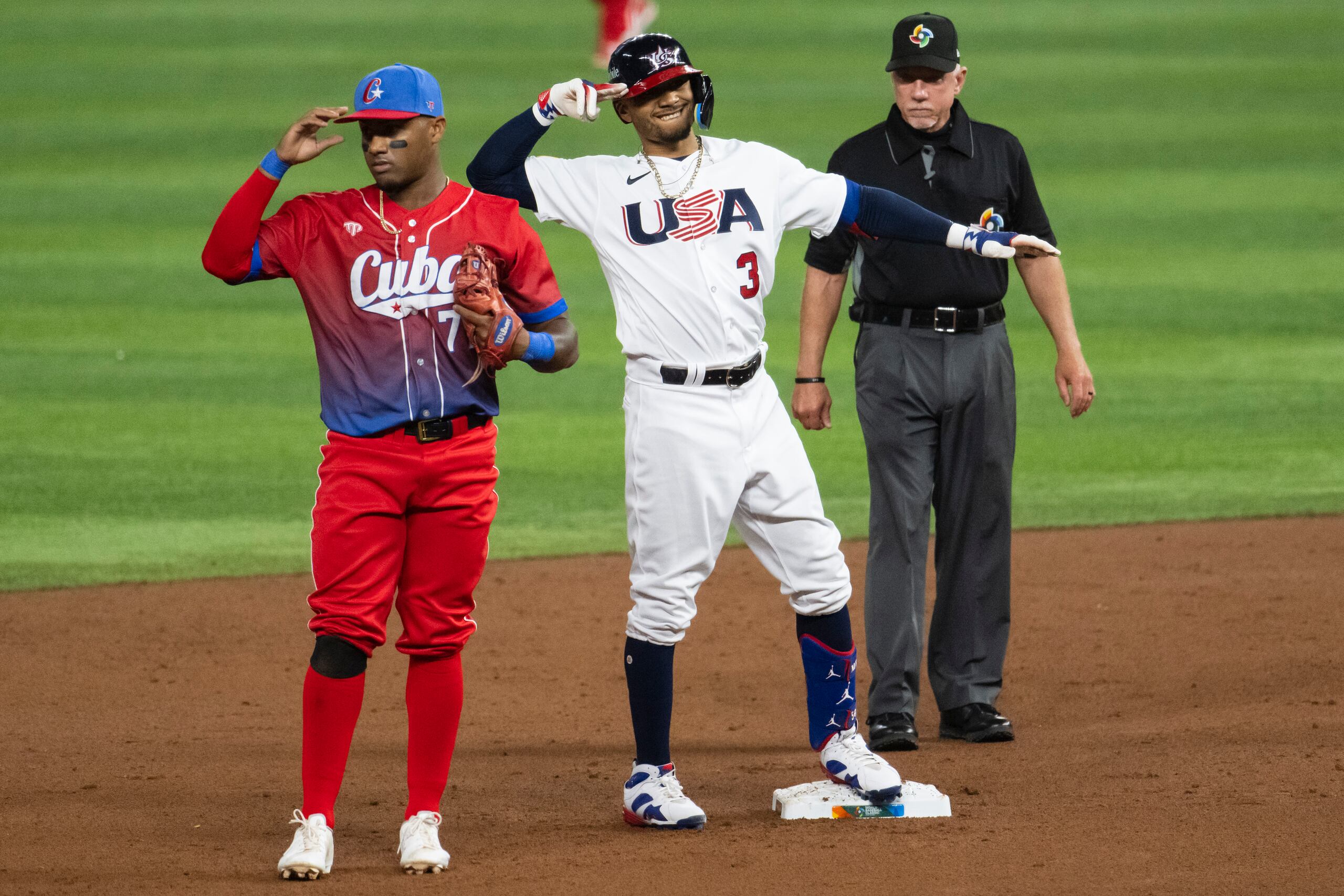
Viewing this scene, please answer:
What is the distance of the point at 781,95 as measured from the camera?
2248 centimetres

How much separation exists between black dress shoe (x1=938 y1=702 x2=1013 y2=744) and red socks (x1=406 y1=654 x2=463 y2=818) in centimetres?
184

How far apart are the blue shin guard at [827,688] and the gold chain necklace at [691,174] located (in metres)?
1.24

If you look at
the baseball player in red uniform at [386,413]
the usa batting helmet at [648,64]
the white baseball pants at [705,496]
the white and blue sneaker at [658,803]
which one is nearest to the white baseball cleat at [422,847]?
the baseball player in red uniform at [386,413]

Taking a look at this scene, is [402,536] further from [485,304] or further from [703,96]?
[703,96]

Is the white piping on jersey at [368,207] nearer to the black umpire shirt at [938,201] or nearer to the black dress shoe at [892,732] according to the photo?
the black umpire shirt at [938,201]

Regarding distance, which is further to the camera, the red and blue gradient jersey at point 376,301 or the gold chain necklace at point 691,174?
the gold chain necklace at point 691,174

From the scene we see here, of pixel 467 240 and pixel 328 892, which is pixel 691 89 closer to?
pixel 467 240

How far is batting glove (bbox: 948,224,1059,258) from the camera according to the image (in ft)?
15.1

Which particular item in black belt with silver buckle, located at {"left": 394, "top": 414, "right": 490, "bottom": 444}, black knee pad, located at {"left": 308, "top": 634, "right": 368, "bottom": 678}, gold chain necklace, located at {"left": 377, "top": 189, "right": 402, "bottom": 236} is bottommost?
black knee pad, located at {"left": 308, "top": 634, "right": 368, "bottom": 678}

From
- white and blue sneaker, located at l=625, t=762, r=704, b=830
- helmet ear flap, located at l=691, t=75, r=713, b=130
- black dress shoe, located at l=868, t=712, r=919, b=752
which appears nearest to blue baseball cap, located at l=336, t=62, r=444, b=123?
helmet ear flap, located at l=691, t=75, r=713, b=130

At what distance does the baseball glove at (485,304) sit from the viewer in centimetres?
409

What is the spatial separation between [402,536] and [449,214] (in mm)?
797

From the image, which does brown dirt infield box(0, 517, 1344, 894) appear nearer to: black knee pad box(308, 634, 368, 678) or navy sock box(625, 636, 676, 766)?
navy sock box(625, 636, 676, 766)

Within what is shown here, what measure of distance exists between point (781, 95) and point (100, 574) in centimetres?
1605
